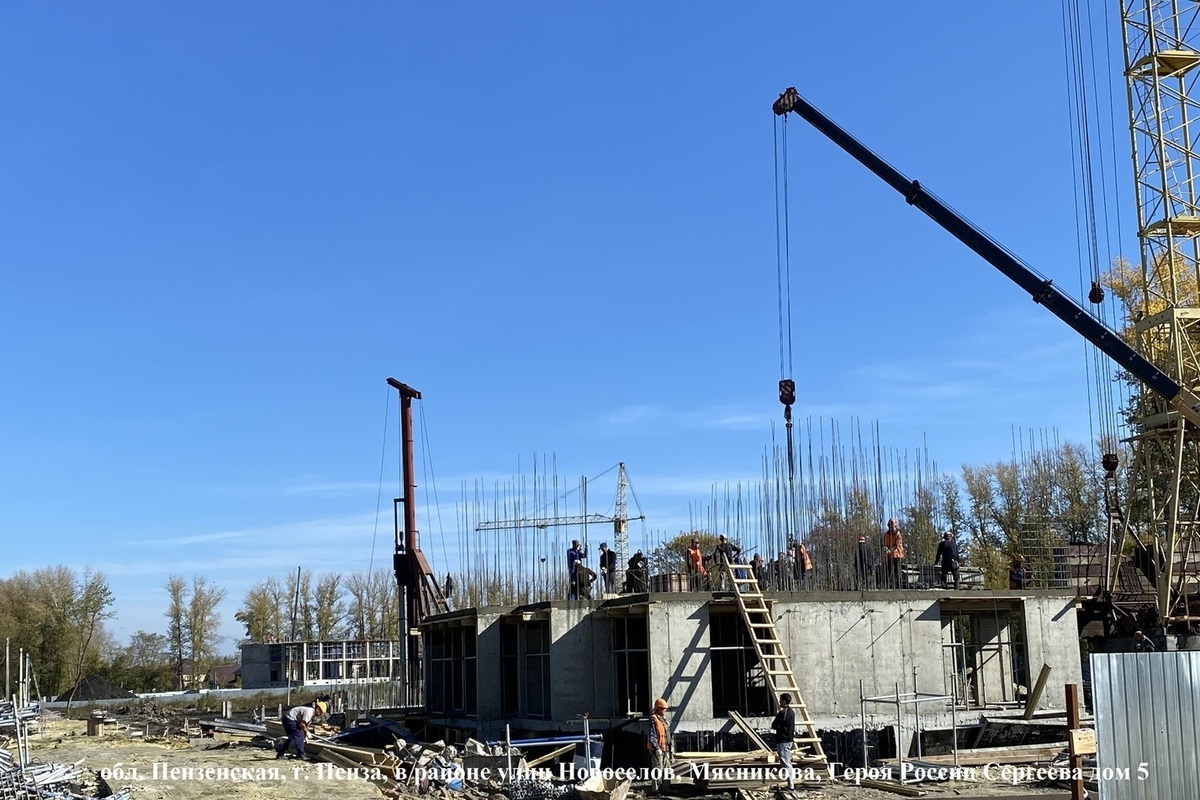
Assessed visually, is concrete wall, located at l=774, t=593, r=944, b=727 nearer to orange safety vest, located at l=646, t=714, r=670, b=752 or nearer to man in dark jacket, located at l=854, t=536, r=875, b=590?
man in dark jacket, located at l=854, t=536, r=875, b=590

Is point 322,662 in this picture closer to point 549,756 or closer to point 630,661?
point 630,661

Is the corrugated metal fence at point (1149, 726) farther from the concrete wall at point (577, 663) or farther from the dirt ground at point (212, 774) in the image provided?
the concrete wall at point (577, 663)

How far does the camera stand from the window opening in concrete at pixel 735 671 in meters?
25.0

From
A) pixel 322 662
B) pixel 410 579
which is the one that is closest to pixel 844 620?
pixel 410 579

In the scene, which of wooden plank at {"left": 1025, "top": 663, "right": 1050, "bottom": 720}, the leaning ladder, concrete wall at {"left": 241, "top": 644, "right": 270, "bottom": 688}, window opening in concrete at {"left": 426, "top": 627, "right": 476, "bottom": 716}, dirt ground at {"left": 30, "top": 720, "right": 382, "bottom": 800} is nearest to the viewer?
dirt ground at {"left": 30, "top": 720, "right": 382, "bottom": 800}

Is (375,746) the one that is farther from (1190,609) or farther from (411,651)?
(1190,609)

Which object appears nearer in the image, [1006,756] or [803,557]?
[1006,756]

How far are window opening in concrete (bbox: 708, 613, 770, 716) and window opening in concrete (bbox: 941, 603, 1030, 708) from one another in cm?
522

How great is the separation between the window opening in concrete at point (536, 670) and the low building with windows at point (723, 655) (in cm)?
4

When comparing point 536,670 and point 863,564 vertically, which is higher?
point 863,564

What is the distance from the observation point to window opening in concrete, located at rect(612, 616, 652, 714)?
82.5 ft

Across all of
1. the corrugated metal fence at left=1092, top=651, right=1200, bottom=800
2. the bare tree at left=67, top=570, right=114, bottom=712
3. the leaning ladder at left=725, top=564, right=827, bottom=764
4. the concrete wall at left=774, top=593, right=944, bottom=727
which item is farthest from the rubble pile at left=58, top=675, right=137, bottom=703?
the corrugated metal fence at left=1092, top=651, right=1200, bottom=800

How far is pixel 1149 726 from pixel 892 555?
16567 millimetres

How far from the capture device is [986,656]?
2938 cm
